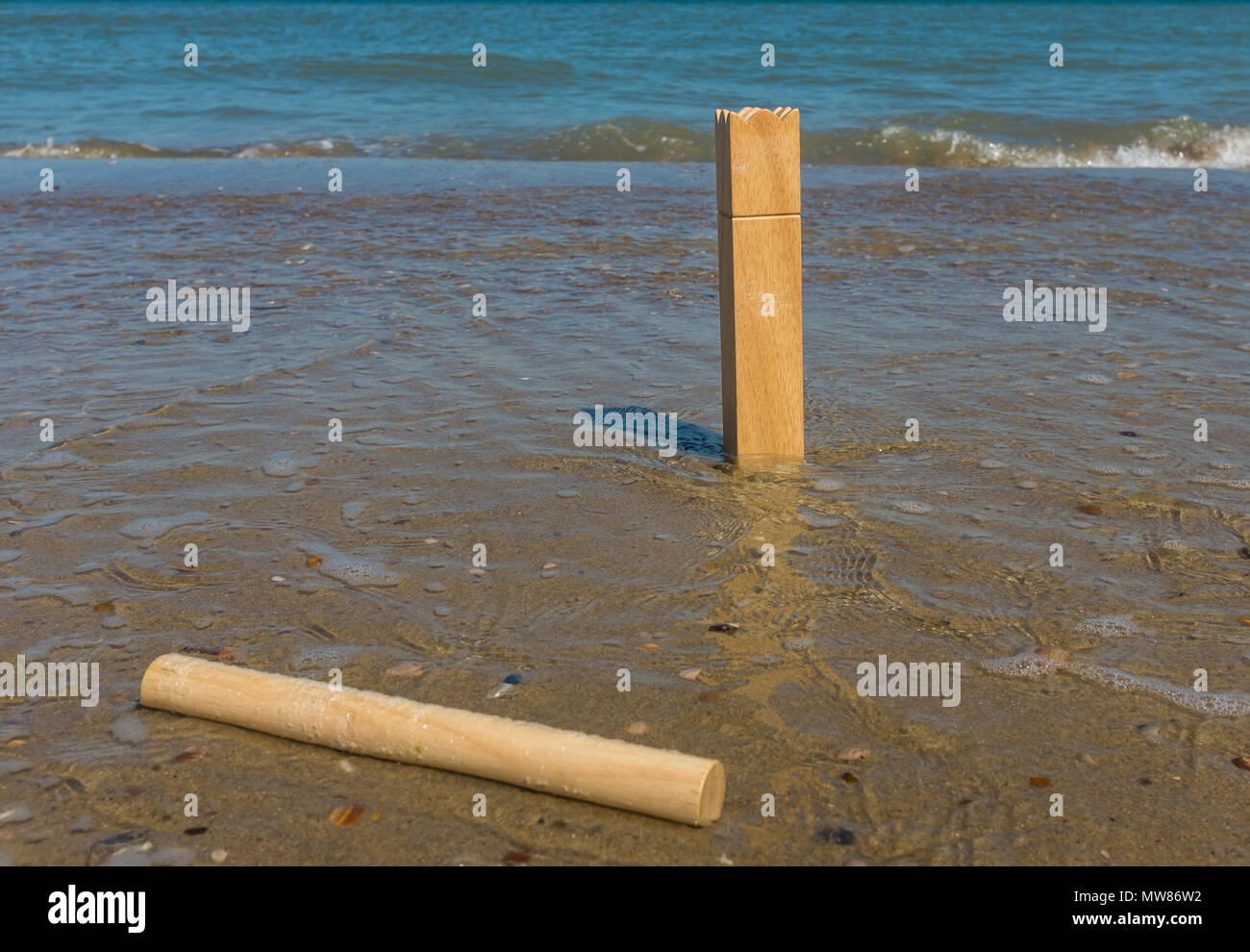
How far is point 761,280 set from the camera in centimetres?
471

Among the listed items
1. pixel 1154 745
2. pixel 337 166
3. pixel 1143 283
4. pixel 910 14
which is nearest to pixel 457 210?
pixel 337 166

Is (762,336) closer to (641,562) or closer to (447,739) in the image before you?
(641,562)

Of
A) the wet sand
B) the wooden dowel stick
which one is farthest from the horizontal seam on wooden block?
the wooden dowel stick

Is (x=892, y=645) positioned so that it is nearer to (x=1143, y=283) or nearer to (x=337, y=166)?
(x=1143, y=283)

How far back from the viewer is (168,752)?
10.1 feet

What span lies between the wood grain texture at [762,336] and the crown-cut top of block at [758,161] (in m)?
0.06

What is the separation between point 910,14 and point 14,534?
3363 centimetres

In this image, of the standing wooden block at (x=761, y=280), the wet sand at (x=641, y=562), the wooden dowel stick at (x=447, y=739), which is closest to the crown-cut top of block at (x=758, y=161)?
the standing wooden block at (x=761, y=280)

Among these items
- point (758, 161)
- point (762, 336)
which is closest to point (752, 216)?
point (758, 161)

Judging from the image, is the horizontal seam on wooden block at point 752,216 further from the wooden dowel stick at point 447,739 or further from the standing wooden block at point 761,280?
Result: the wooden dowel stick at point 447,739

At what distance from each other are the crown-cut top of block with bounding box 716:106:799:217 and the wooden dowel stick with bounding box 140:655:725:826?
2.44 metres

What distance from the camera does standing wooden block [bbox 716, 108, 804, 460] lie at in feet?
14.8

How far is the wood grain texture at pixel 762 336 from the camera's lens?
4668 mm

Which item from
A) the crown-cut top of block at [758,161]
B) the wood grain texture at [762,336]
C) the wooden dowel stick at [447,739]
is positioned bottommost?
the wooden dowel stick at [447,739]
